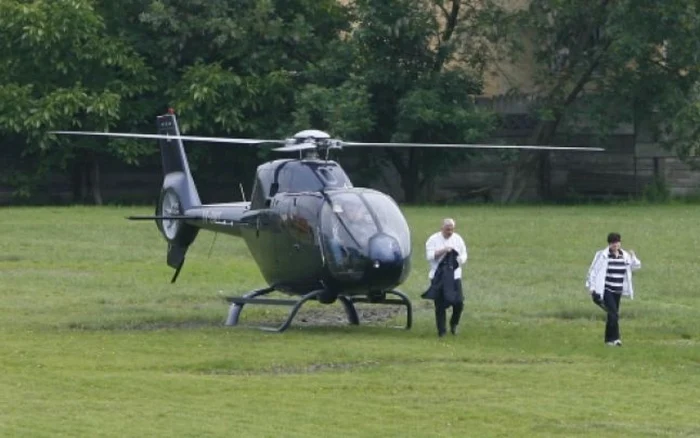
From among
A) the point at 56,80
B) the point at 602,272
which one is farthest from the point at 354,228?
the point at 56,80

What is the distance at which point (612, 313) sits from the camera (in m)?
20.4

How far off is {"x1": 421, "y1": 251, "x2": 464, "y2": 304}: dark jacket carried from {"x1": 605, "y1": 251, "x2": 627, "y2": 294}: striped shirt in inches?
74.5

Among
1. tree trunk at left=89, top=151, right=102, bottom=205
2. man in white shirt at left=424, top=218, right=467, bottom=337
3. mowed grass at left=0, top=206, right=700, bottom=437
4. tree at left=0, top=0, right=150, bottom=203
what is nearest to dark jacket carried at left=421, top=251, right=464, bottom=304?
man in white shirt at left=424, top=218, right=467, bottom=337

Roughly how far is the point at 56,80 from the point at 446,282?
2419cm

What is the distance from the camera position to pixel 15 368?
18328mm

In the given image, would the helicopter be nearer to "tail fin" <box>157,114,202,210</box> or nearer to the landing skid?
the landing skid

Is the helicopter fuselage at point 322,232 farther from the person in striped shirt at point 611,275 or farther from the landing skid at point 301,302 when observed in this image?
the person in striped shirt at point 611,275

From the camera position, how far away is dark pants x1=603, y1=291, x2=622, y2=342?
20250mm

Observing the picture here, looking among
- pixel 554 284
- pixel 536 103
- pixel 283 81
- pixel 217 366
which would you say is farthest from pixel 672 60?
pixel 217 366

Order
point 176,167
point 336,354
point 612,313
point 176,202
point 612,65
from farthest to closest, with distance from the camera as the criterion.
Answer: point 612,65 → point 176,167 → point 176,202 → point 612,313 → point 336,354

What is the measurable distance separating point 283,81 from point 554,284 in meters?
17.3

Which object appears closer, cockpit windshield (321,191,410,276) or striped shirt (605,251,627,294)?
striped shirt (605,251,627,294)

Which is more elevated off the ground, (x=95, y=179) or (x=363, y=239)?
(x=363, y=239)

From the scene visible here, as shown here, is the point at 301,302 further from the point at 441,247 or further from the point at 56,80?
the point at 56,80
